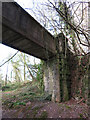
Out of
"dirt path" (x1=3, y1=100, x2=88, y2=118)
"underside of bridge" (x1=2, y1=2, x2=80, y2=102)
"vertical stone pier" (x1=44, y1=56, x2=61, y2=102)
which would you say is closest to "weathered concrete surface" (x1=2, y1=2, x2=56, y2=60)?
"underside of bridge" (x1=2, y1=2, x2=80, y2=102)

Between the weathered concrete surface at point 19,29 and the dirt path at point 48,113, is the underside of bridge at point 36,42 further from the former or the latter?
the dirt path at point 48,113

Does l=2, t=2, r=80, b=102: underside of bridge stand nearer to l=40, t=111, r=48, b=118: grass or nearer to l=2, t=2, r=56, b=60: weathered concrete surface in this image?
l=2, t=2, r=56, b=60: weathered concrete surface

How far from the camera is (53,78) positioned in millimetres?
3930

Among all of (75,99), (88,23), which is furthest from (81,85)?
(88,23)

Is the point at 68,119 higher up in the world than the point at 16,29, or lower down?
lower down

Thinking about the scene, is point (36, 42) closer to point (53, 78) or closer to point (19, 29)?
point (19, 29)

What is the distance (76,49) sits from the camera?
4.68 meters

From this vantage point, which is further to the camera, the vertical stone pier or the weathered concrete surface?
the vertical stone pier

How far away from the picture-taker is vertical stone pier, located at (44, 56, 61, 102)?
12.2 ft

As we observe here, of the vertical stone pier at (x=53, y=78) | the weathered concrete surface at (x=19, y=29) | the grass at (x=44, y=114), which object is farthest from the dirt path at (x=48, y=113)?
the weathered concrete surface at (x=19, y=29)

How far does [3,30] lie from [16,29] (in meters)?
0.31

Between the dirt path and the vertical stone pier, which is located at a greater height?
the vertical stone pier

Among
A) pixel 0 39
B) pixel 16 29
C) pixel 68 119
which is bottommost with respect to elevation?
pixel 68 119

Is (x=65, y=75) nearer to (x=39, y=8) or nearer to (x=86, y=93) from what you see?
(x=86, y=93)
